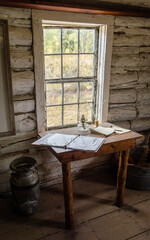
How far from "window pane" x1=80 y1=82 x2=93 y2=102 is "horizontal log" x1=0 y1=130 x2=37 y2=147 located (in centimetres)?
96

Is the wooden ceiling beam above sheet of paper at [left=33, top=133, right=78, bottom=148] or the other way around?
above

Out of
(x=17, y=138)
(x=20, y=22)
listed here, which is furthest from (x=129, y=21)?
A: (x=17, y=138)

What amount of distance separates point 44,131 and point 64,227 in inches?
51.5

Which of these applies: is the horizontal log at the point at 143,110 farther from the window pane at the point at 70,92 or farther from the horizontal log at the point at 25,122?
the horizontal log at the point at 25,122

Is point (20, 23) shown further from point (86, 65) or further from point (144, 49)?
point (144, 49)

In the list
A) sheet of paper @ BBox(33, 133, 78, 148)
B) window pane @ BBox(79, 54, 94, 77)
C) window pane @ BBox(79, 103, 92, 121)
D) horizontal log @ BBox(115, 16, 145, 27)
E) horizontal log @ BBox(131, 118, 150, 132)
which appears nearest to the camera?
sheet of paper @ BBox(33, 133, 78, 148)

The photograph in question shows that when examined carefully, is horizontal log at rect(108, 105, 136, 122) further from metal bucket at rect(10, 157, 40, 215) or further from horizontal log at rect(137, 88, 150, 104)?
metal bucket at rect(10, 157, 40, 215)

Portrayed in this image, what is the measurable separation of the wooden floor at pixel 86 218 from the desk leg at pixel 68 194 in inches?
4.8

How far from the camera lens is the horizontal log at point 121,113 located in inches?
134

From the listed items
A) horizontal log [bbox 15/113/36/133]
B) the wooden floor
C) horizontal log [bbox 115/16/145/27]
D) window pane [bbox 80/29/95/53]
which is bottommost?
the wooden floor

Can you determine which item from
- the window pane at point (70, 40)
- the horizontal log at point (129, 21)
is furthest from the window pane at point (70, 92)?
the horizontal log at point (129, 21)

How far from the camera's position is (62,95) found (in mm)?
3082

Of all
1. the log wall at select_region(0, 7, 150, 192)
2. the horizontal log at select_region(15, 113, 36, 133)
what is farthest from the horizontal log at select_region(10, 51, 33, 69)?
the horizontal log at select_region(15, 113, 36, 133)

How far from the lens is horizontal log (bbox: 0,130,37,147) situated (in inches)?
108
